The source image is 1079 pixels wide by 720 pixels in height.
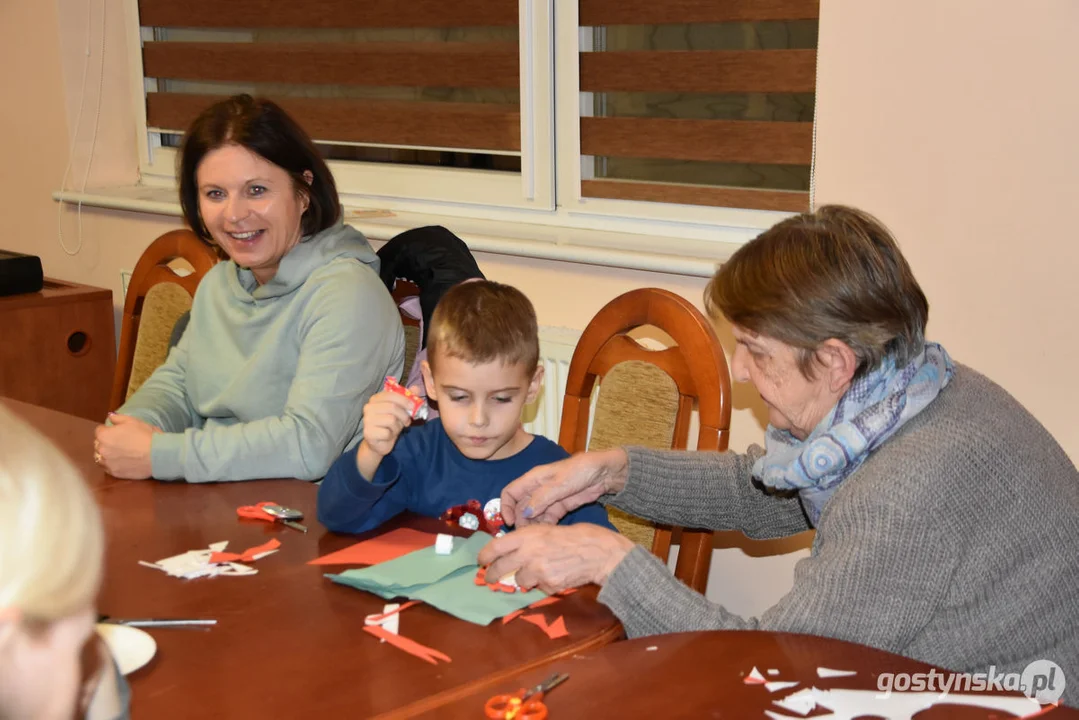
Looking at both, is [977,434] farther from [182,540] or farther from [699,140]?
[699,140]

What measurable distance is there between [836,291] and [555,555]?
0.49 meters

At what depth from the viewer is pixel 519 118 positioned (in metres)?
3.06

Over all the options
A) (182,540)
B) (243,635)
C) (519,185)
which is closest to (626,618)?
(243,635)

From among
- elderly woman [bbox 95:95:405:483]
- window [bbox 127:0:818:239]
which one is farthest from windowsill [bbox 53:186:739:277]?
elderly woman [bbox 95:95:405:483]

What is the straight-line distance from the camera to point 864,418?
1.46 m

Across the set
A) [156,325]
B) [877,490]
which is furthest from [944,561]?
[156,325]

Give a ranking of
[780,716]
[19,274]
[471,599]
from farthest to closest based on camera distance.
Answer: [19,274]
[471,599]
[780,716]

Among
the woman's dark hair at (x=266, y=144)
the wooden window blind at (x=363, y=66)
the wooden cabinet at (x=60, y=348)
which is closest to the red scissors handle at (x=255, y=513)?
the woman's dark hair at (x=266, y=144)

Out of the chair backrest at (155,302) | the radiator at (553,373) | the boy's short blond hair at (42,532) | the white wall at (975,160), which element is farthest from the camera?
the chair backrest at (155,302)

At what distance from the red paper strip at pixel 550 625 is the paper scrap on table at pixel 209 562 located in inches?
15.7

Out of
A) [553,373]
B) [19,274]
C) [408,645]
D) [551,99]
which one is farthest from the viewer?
[19,274]

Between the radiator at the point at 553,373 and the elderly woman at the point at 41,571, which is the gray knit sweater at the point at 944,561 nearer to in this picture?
the elderly woman at the point at 41,571

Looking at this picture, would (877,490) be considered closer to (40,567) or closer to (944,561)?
(944,561)

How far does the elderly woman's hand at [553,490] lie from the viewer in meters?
1.76
